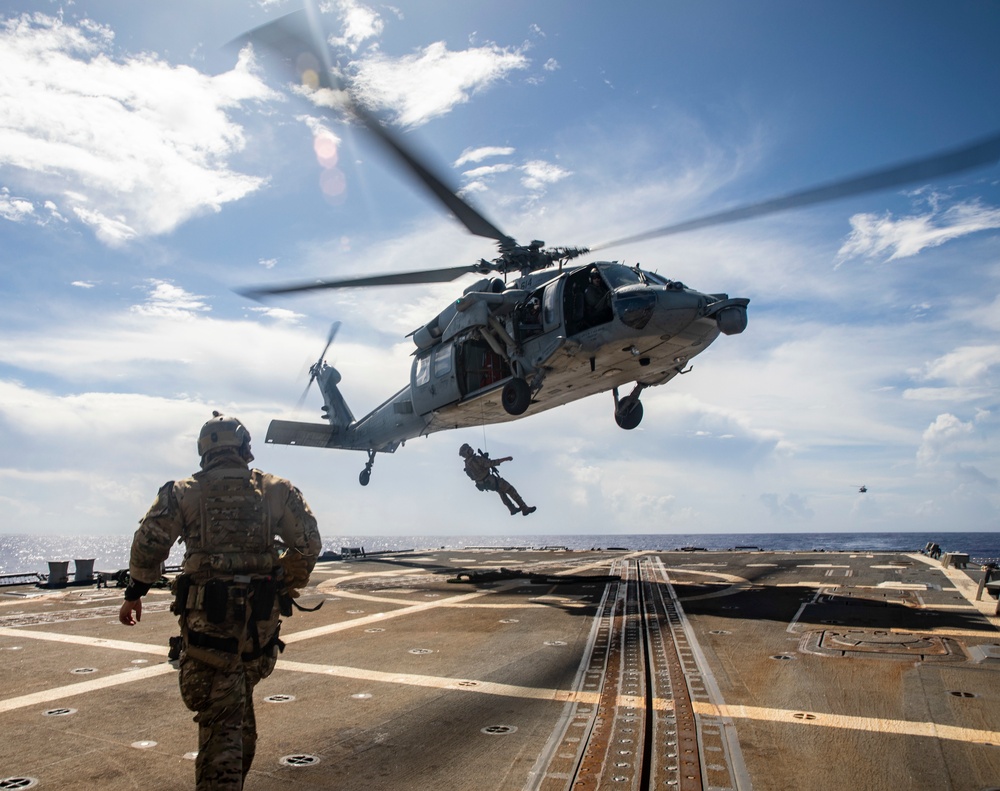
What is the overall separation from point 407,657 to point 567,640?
2.58 metres

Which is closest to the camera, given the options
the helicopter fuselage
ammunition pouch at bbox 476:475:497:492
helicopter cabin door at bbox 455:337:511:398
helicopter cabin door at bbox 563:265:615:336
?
the helicopter fuselage

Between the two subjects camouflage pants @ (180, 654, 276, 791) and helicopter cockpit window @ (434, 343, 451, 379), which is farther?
helicopter cockpit window @ (434, 343, 451, 379)

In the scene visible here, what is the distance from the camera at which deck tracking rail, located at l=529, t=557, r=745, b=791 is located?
4.95 metres

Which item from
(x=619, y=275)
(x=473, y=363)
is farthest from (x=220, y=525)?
(x=473, y=363)

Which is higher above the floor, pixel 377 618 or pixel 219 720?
pixel 219 720

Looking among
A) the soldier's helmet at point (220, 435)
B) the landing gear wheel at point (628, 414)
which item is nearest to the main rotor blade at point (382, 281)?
the landing gear wheel at point (628, 414)

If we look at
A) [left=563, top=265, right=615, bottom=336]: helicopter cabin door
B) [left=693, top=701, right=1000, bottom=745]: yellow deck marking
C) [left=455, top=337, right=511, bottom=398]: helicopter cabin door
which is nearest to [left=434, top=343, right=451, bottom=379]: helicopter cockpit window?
[left=455, top=337, right=511, bottom=398]: helicopter cabin door

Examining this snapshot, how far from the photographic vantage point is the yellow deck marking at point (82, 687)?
23.2 feet

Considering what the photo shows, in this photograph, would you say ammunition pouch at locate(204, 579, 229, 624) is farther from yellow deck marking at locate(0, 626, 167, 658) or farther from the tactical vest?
yellow deck marking at locate(0, 626, 167, 658)

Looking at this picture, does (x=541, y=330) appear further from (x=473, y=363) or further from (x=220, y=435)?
(x=220, y=435)

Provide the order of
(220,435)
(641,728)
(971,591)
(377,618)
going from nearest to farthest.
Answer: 1. (220,435)
2. (641,728)
3. (377,618)
4. (971,591)

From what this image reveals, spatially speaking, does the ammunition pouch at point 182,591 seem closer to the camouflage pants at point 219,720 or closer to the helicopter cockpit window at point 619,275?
the camouflage pants at point 219,720

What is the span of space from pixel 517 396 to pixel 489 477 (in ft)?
12.7

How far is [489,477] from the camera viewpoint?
22438 mm
